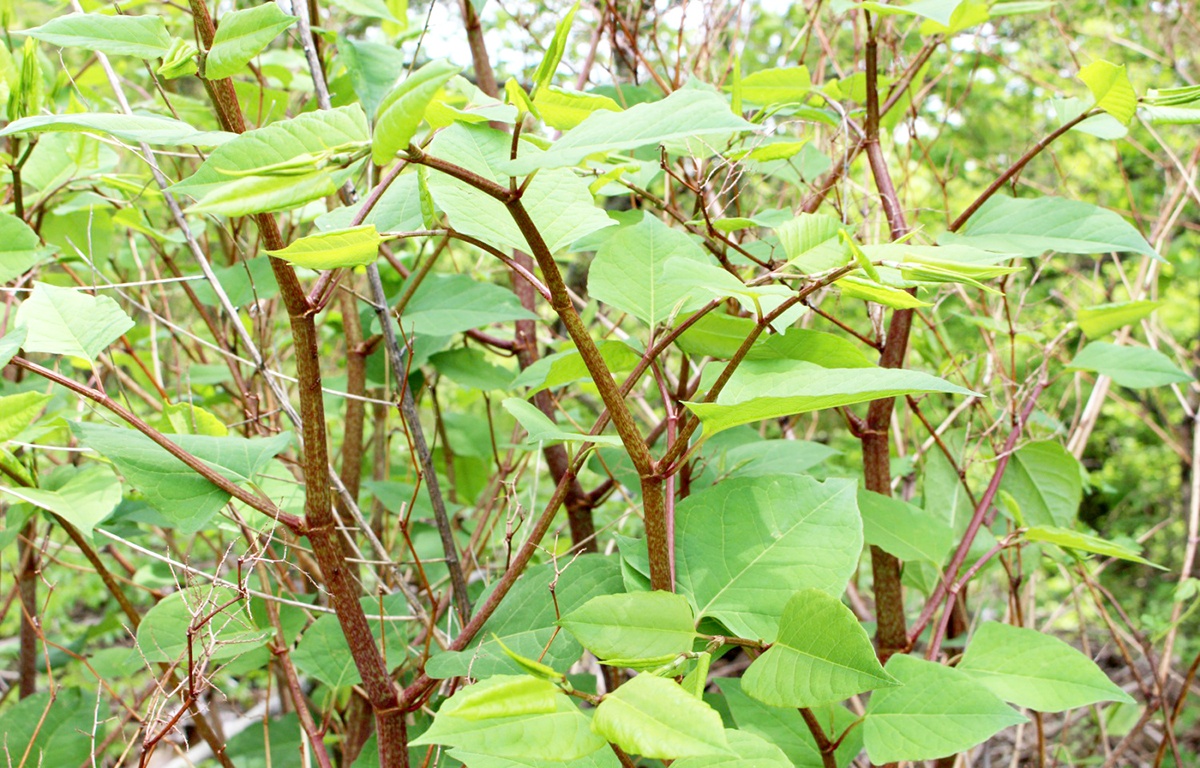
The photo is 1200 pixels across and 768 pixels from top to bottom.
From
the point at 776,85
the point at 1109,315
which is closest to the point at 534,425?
the point at 776,85

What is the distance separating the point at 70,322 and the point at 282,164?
0.34 metres

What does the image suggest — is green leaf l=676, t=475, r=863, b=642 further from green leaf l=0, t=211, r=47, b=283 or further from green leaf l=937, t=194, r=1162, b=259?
green leaf l=0, t=211, r=47, b=283

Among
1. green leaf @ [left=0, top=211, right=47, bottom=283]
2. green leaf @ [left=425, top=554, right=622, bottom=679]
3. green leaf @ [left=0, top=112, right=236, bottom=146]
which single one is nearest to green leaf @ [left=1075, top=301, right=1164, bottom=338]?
green leaf @ [left=425, top=554, right=622, bottom=679]

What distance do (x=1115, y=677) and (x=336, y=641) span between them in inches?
104

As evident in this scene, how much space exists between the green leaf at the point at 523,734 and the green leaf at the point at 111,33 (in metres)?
0.36

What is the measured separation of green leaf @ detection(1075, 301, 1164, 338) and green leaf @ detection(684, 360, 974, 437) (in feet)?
1.46

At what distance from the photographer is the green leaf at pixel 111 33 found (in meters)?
0.43

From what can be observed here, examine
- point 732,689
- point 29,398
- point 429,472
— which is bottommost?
point 732,689

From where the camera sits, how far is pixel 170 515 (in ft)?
1.59

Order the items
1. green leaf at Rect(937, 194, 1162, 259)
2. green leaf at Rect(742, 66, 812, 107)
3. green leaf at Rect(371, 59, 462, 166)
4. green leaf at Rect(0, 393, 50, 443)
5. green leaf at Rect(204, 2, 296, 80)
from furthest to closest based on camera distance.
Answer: green leaf at Rect(742, 66, 812, 107) → green leaf at Rect(937, 194, 1162, 259) → green leaf at Rect(0, 393, 50, 443) → green leaf at Rect(204, 2, 296, 80) → green leaf at Rect(371, 59, 462, 166)

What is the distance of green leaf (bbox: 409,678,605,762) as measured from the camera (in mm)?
343

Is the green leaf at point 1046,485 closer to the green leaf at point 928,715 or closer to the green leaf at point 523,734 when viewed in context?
the green leaf at point 928,715

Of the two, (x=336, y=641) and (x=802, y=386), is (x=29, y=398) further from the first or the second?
(x=802, y=386)

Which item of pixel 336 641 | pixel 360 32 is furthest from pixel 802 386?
pixel 360 32
